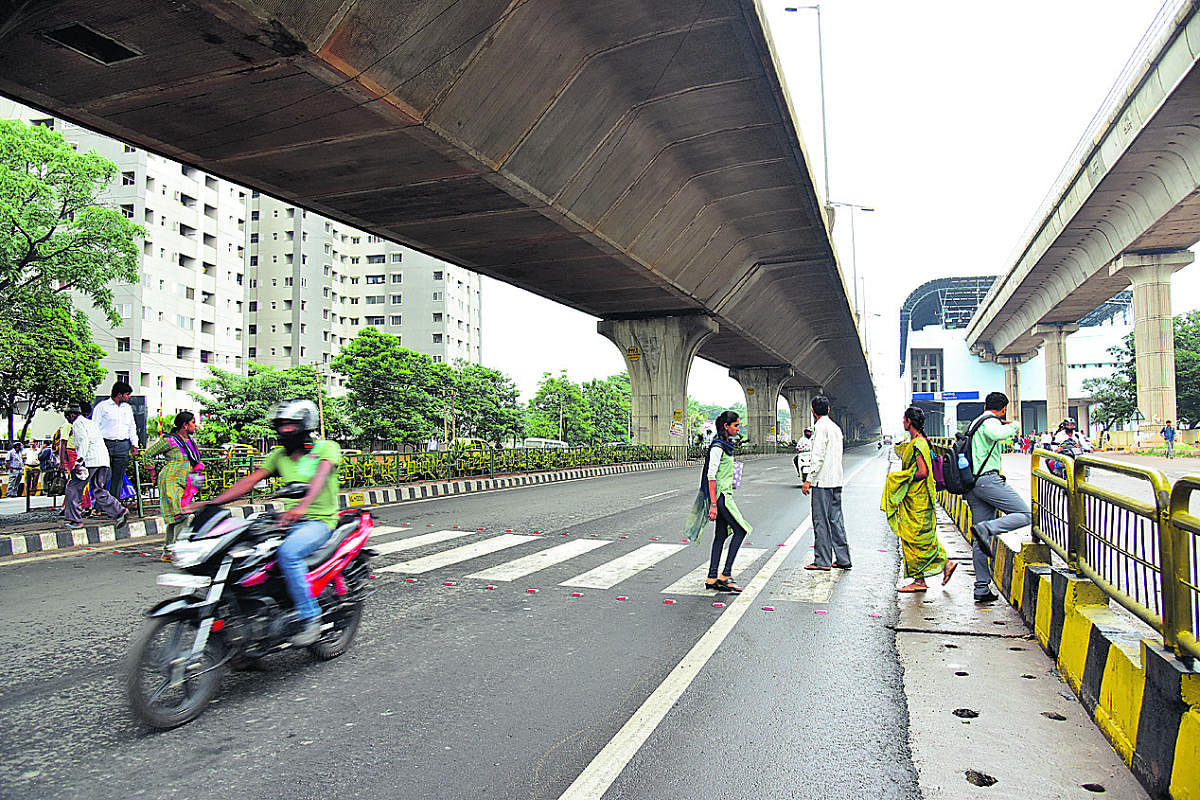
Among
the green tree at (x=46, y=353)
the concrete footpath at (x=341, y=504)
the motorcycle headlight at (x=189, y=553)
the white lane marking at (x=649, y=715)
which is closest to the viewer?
the white lane marking at (x=649, y=715)

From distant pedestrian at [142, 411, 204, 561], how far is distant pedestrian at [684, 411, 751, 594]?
17.5 ft

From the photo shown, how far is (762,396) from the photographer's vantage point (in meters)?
63.1

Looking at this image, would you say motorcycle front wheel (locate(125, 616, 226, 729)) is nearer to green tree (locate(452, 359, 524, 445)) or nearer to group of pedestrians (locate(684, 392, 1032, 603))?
group of pedestrians (locate(684, 392, 1032, 603))

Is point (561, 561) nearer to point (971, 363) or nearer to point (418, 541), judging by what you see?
point (418, 541)

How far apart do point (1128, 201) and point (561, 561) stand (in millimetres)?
33134

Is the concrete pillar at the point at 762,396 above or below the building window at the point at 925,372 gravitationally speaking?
below

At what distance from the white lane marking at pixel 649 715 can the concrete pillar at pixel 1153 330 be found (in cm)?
3821

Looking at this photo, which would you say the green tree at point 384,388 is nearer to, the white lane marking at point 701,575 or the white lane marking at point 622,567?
the white lane marking at point 622,567

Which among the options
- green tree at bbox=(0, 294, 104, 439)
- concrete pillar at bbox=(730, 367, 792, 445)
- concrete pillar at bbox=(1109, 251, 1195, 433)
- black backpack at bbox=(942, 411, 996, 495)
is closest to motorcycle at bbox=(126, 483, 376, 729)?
black backpack at bbox=(942, 411, 996, 495)

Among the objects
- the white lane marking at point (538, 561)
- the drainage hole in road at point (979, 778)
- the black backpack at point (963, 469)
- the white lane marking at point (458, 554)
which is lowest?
the drainage hole in road at point (979, 778)

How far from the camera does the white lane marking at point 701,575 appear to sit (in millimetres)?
7613

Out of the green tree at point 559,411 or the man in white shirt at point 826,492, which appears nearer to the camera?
the man in white shirt at point 826,492

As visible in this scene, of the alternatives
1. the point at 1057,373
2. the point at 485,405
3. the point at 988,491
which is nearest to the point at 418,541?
the point at 988,491

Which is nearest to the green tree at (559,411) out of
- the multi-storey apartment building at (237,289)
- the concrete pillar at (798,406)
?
the multi-storey apartment building at (237,289)
